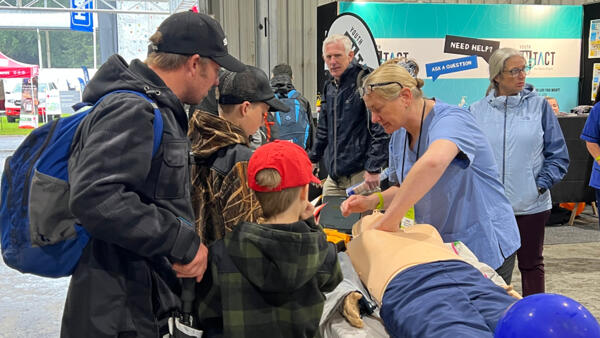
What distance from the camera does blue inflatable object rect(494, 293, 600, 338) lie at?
1.09 m

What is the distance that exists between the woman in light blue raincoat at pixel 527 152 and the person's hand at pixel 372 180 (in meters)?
0.70

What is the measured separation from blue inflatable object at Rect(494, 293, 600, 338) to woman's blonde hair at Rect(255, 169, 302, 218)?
24.7 inches

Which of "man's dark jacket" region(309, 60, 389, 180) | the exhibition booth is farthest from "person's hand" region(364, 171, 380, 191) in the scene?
the exhibition booth

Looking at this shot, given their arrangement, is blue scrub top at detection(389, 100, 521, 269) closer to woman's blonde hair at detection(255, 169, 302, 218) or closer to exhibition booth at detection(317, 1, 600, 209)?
woman's blonde hair at detection(255, 169, 302, 218)

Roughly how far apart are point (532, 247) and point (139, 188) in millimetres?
→ 2243

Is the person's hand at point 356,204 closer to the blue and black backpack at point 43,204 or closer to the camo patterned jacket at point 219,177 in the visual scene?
the camo patterned jacket at point 219,177

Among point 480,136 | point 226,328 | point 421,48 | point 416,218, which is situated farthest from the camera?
point 421,48

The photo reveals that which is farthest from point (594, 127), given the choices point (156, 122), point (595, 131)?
point (156, 122)

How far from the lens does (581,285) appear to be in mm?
3891

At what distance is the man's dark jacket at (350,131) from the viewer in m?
3.64

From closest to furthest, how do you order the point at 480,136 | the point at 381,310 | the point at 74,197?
the point at 74,197 < the point at 381,310 < the point at 480,136

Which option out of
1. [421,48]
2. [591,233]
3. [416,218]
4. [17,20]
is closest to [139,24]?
[17,20]

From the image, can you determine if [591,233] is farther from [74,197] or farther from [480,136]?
[74,197]

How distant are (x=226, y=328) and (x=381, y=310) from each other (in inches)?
Result: 22.8
